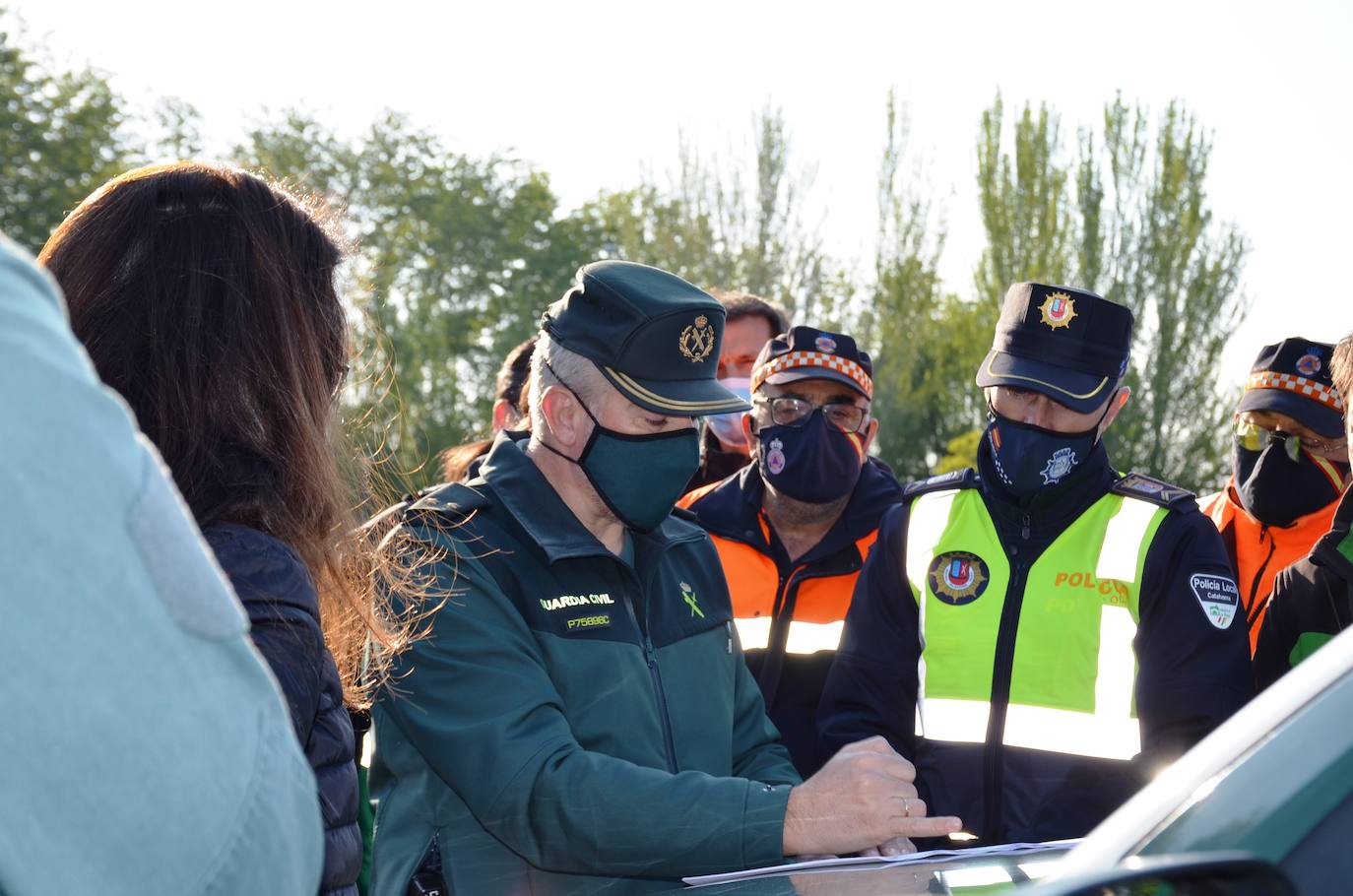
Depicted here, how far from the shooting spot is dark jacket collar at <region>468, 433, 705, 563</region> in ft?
9.37

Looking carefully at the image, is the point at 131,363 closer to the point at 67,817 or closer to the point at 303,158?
the point at 67,817

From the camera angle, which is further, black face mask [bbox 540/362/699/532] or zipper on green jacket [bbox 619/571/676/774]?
black face mask [bbox 540/362/699/532]

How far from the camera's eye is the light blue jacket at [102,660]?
2.64 feet

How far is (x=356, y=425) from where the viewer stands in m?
2.35

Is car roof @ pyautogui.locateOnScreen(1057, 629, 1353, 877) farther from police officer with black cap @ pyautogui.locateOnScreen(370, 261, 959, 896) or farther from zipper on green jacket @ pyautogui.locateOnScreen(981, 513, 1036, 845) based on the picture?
zipper on green jacket @ pyautogui.locateOnScreen(981, 513, 1036, 845)

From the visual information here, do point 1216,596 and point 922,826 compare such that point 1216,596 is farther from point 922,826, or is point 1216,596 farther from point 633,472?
point 633,472

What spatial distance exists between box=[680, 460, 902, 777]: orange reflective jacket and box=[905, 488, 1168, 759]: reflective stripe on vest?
→ 66 centimetres

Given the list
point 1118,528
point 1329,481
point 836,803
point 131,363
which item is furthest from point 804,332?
point 131,363

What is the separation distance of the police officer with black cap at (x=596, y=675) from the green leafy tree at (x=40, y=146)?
932 inches

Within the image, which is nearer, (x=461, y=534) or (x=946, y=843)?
(x=461, y=534)

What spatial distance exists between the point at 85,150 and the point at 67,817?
1059 inches

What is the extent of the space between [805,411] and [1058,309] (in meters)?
1.14

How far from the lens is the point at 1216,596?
3137mm

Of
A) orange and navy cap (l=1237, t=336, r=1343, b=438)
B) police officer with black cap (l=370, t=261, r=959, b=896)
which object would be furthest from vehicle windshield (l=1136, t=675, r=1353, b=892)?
orange and navy cap (l=1237, t=336, r=1343, b=438)
